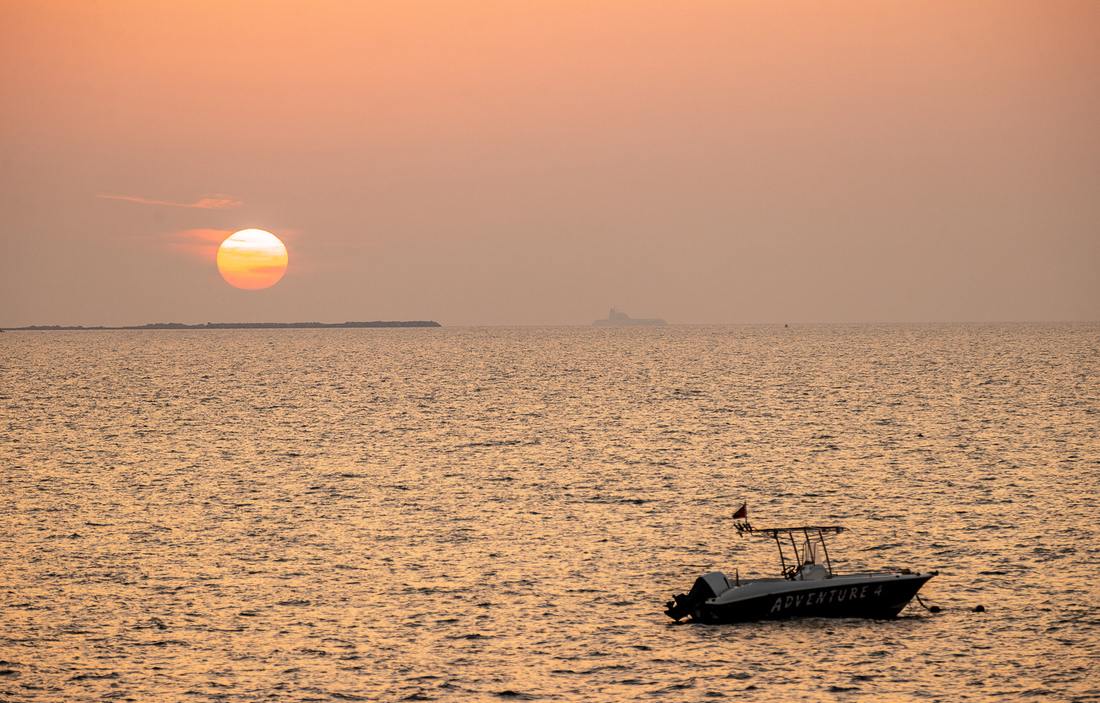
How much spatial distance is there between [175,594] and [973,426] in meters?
80.9

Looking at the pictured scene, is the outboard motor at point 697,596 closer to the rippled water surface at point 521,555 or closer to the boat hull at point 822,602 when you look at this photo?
the boat hull at point 822,602

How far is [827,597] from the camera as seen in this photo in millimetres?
40125

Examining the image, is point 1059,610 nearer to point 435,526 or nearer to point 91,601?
point 435,526

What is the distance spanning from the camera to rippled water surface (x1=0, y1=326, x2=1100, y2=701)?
113 ft

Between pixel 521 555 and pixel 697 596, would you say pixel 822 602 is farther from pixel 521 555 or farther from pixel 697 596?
pixel 521 555

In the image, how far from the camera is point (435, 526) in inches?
2293

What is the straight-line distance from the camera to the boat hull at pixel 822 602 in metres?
39.7

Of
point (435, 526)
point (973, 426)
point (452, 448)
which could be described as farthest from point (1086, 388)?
point (435, 526)

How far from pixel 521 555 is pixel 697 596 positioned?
12.9 m

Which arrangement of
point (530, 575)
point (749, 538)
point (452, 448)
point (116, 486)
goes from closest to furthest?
1. point (530, 575)
2. point (749, 538)
3. point (116, 486)
4. point (452, 448)

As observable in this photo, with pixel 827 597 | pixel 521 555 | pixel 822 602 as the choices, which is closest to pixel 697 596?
pixel 822 602

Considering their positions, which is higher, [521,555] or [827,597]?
[827,597]

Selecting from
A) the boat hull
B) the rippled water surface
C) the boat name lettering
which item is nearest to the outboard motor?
the boat hull

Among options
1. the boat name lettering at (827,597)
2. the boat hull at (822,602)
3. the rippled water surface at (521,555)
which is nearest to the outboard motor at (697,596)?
the boat hull at (822,602)
